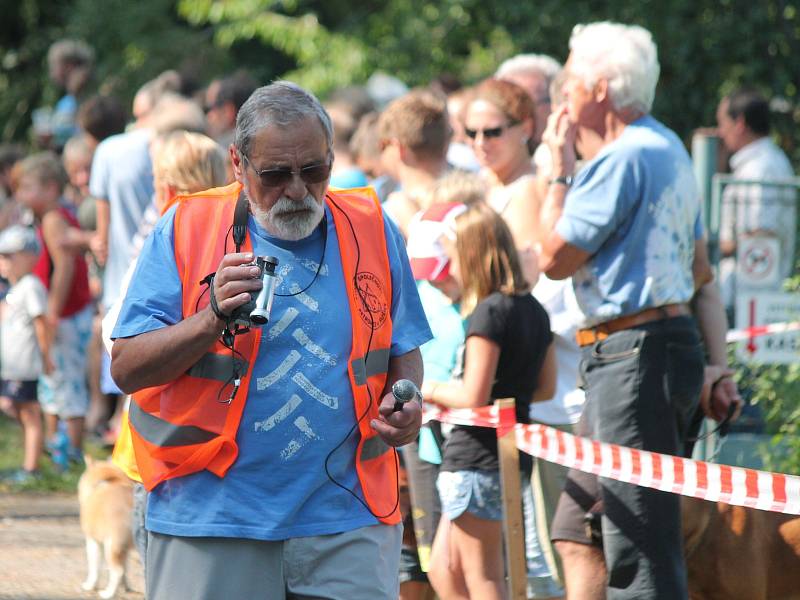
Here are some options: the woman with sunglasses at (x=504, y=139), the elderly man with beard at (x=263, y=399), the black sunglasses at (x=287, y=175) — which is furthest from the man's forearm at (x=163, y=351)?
the woman with sunglasses at (x=504, y=139)

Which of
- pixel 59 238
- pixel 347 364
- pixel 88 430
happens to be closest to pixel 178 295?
pixel 347 364

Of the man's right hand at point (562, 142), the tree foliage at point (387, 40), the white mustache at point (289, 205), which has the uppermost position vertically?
the tree foliage at point (387, 40)

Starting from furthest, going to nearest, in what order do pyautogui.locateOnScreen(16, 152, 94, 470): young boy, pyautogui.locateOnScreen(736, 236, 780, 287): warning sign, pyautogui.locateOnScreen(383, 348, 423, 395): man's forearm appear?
pyautogui.locateOnScreen(16, 152, 94, 470): young boy → pyautogui.locateOnScreen(736, 236, 780, 287): warning sign → pyautogui.locateOnScreen(383, 348, 423, 395): man's forearm

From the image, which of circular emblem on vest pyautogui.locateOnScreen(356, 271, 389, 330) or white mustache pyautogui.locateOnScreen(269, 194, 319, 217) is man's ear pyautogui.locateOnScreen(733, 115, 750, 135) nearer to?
circular emblem on vest pyautogui.locateOnScreen(356, 271, 389, 330)

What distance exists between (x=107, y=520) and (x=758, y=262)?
3454mm

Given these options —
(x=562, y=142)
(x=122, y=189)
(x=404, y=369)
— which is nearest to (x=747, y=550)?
(x=562, y=142)

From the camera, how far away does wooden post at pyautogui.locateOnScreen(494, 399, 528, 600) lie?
449 centimetres

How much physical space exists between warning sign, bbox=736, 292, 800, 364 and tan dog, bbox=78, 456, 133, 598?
3.06 m

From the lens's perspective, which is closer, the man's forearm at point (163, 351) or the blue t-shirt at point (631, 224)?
the man's forearm at point (163, 351)

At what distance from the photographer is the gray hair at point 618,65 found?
4.50 m

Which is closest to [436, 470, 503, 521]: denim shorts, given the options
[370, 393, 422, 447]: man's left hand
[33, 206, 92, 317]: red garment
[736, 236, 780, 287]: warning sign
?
[370, 393, 422, 447]: man's left hand

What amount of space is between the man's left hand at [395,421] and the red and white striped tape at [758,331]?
3.64 metres

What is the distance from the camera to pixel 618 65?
4.50m

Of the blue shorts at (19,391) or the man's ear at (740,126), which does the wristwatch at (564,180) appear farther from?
the blue shorts at (19,391)
